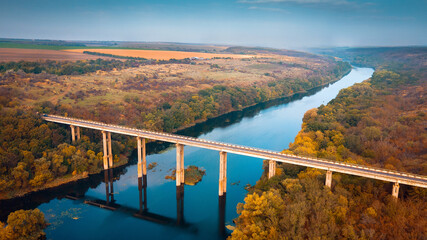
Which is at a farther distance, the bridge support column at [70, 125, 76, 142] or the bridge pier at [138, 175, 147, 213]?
the bridge support column at [70, 125, 76, 142]

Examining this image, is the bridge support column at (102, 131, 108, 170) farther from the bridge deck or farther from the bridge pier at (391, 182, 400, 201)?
the bridge pier at (391, 182, 400, 201)

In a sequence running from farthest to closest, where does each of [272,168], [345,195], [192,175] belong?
1. [192,175]
2. [272,168]
3. [345,195]

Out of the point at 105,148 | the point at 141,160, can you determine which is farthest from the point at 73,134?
the point at 141,160

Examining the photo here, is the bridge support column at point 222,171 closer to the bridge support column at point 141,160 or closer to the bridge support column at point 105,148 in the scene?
the bridge support column at point 141,160

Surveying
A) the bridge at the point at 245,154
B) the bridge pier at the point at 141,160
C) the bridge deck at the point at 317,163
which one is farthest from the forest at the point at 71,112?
the bridge deck at the point at 317,163

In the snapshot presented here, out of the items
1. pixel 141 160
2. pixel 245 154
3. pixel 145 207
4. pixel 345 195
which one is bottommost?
pixel 145 207

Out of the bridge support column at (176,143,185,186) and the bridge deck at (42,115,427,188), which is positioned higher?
the bridge deck at (42,115,427,188)

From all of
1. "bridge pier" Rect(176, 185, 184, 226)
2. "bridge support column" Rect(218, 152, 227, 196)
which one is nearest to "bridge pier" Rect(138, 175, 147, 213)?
"bridge pier" Rect(176, 185, 184, 226)

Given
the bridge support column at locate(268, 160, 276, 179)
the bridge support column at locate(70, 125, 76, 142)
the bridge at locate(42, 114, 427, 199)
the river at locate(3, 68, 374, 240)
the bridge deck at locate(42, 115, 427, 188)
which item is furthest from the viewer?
the bridge support column at locate(70, 125, 76, 142)

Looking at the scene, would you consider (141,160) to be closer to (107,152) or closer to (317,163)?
(107,152)

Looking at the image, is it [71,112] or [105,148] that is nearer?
[105,148]

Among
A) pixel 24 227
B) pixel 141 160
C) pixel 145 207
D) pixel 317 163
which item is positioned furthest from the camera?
pixel 141 160
